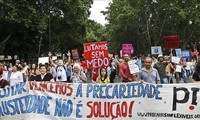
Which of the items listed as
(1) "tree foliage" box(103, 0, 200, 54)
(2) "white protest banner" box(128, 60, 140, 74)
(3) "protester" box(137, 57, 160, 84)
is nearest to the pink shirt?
(2) "white protest banner" box(128, 60, 140, 74)

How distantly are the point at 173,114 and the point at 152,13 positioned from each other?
42.6 metres

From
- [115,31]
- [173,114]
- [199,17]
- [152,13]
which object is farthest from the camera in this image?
[115,31]

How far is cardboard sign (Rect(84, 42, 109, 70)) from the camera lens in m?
12.0

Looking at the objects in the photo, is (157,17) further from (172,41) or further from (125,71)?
(125,71)

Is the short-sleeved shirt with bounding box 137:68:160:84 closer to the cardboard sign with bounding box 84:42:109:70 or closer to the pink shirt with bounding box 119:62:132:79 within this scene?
the pink shirt with bounding box 119:62:132:79

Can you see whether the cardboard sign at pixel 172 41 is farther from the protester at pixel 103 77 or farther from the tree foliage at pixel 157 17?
the tree foliage at pixel 157 17

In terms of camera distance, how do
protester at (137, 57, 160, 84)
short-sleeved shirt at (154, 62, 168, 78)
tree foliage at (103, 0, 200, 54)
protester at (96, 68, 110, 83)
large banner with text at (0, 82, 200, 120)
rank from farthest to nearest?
tree foliage at (103, 0, 200, 54), short-sleeved shirt at (154, 62, 168, 78), protester at (96, 68, 110, 83), protester at (137, 57, 160, 84), large banner with text at (0, 82, 200, 120)

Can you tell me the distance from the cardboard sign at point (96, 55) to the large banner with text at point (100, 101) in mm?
3071

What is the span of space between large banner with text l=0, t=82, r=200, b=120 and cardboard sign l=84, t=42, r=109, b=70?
307 cm

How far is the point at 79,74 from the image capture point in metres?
11.5

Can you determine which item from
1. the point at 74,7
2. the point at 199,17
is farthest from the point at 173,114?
the point at 199,17

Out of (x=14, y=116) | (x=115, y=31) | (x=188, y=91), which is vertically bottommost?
(x=14, y=116)

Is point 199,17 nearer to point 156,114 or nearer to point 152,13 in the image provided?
point 152,13

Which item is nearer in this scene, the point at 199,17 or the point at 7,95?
the point at 7,95
